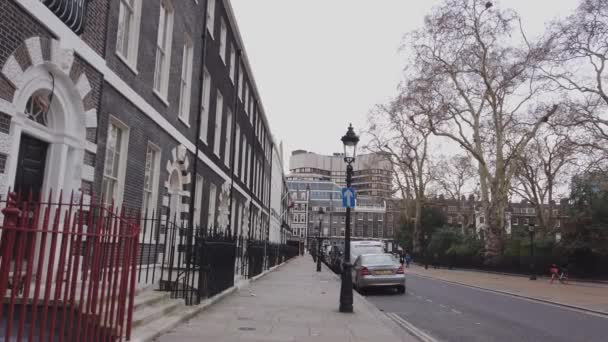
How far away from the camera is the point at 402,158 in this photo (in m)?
52.0

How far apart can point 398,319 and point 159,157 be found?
7200 mm

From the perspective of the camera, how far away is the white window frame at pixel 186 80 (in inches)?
606

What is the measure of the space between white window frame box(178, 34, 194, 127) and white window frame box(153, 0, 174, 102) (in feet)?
5.55

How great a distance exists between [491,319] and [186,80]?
36.2 ft

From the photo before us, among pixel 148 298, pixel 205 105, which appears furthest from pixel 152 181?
pixel 205 105

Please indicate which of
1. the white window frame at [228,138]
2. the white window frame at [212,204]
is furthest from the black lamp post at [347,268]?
the white window frame at [228,138]

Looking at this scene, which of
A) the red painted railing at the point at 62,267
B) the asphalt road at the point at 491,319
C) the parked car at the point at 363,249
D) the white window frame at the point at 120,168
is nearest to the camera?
the red painted railing at the point at 62,267

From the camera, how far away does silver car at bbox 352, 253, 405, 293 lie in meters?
17.7

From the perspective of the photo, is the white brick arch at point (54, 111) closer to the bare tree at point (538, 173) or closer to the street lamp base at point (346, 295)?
the street lamp base at point (346, 295)

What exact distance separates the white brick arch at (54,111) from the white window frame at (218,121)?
37.5 feet

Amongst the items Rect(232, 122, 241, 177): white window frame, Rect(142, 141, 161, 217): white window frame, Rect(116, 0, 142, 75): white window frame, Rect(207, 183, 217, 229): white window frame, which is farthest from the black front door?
Rect(232, 122, 241, 177): white window frame

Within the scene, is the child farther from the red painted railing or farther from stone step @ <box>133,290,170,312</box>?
the red painted railing

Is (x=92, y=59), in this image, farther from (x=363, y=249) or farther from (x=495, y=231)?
(x=495, y=231)

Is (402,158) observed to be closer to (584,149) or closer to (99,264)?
(584,149)
